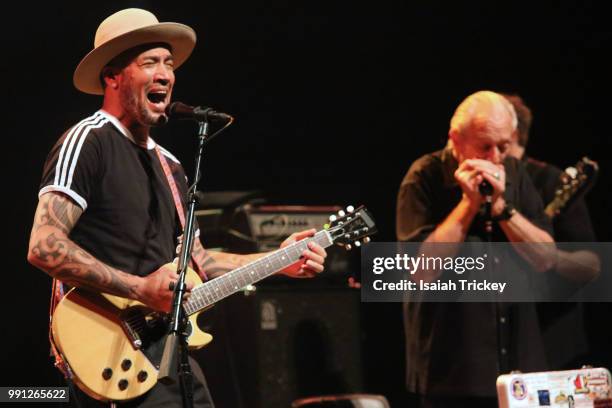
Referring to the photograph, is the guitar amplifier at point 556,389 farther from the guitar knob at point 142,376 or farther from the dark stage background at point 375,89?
the dark stage background at point 375,89

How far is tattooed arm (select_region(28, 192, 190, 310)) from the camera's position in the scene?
260 centimetres

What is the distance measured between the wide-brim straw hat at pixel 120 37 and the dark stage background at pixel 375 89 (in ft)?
3.94

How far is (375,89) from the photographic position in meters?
5.00

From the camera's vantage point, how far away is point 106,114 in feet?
9.66

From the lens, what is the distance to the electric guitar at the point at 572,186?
4.21 metres

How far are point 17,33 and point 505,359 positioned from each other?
253 cm

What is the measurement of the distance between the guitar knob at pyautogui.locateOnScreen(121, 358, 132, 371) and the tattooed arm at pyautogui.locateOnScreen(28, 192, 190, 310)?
18cm

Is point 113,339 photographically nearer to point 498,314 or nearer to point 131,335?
point 131,335

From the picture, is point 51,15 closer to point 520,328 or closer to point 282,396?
point 282,396

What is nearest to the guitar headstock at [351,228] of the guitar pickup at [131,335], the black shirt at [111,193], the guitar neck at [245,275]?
the guitar neck at [245,275]

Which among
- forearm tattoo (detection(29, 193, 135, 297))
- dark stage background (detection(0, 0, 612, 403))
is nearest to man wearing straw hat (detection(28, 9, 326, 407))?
forearm tattoo (detection(29, 193, 135, 297))

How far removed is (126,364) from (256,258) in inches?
25.8

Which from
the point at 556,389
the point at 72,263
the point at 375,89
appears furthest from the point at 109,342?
the point at 375,89

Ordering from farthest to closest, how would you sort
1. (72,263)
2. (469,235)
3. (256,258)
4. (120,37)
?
(469,235), (256,258), (120,37), (72,263)
